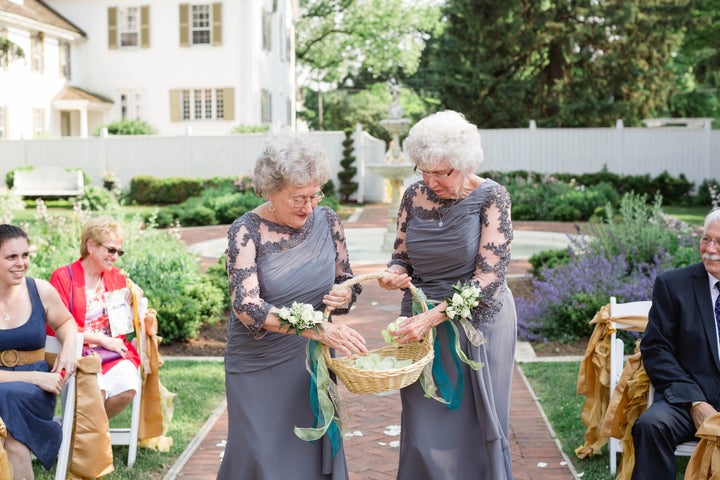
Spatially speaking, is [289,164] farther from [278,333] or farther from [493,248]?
[493,248]

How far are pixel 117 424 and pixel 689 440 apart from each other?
3.70m

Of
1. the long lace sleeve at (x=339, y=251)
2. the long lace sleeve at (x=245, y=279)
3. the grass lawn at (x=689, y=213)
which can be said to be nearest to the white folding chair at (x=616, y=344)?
the long lace sleeve at (x=339, y=251)

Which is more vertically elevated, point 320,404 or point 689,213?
point 320,404

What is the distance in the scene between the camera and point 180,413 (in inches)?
242

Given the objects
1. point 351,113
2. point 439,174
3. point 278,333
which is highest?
point 351,113

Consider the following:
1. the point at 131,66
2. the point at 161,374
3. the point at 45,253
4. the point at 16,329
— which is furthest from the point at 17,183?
the point at 16,329

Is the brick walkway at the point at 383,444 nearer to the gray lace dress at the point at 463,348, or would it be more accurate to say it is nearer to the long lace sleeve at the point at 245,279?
the gray lace dress at the point at 463,348

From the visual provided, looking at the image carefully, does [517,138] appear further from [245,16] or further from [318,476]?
[318,476]

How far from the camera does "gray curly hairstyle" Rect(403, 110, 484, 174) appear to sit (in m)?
3.83

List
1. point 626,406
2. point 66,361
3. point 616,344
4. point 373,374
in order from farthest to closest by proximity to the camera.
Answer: point 616,344 < point 626,406 < point 66,361 < point 373,374

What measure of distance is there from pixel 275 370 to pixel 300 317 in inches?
16.3

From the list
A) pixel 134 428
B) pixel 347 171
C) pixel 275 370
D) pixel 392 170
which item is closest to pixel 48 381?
pixel 134 428

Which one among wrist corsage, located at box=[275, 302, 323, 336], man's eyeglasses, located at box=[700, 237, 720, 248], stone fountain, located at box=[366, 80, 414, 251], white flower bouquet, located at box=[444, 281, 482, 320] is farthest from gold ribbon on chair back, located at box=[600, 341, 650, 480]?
stone fountain, located at box=[366, 80, 414, 251]

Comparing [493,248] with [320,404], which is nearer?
[320,404]
